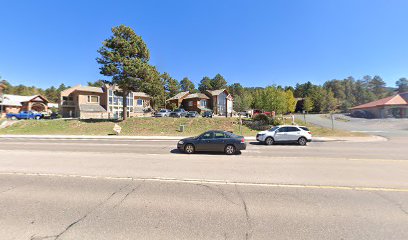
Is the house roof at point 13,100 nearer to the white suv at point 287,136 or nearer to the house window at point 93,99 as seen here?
the house window at point 93,99

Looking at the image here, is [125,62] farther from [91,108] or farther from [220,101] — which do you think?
[220,101]

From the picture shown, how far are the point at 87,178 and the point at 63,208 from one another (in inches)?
98.1

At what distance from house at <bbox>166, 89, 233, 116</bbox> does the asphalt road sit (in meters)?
48.7

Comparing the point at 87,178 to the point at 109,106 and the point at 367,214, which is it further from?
the point at 109,106

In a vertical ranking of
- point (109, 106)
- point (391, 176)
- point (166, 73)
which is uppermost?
point (166, 73)

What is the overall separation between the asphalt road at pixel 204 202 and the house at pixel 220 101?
169ft

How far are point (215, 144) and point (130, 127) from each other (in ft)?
72.6

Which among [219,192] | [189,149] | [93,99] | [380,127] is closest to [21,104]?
[93,99]

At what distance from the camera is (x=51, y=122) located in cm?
3341

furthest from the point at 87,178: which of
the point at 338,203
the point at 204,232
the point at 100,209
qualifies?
the point at 338,203

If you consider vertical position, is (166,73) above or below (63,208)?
above

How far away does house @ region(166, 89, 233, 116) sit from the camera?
5703cm

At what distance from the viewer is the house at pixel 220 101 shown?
6059 cm

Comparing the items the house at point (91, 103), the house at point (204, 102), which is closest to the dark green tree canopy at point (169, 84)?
the house at point (204, 102)
